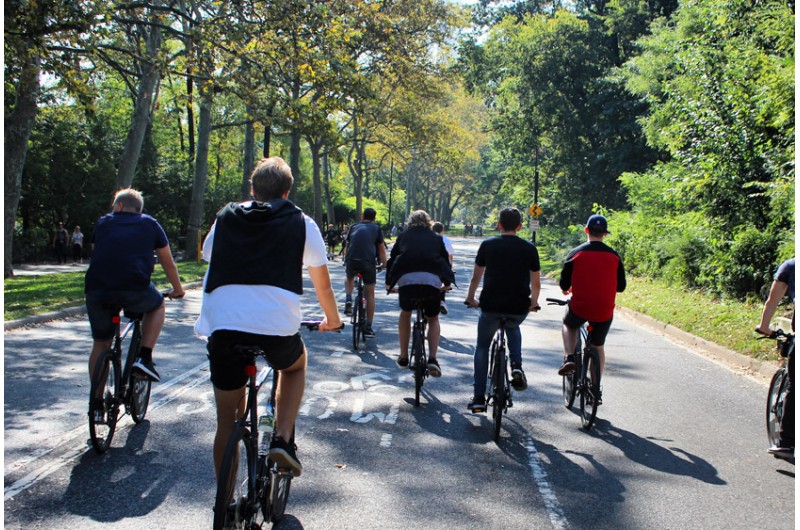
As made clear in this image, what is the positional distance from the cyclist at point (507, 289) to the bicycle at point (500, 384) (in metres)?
0.08

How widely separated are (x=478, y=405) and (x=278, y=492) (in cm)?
293

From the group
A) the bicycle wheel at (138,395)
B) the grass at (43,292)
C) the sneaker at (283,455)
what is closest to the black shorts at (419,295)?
the bicycle wheel at (138,395)

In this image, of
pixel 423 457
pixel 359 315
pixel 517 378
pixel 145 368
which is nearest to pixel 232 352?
pixel 423 457

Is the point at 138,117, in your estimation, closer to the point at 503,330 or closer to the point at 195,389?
the point at 195,389

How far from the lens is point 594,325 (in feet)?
23.4

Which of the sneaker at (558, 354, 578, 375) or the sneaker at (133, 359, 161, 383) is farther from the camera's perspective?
the sneaker at (558, 354, 578, 375)

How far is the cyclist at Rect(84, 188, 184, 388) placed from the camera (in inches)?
229

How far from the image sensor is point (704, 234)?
698 inches

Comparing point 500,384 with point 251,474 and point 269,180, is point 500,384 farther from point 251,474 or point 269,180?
point 269,180

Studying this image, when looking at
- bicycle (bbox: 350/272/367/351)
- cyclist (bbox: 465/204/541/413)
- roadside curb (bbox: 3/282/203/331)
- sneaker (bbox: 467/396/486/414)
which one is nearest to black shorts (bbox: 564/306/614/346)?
cyclist (bbox: 465/204/541/413)

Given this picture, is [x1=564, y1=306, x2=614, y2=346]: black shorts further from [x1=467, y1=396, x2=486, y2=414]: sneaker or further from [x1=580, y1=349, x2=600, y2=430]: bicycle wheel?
[x1=467, y1=396, x2=486, y2=414]: sneaker

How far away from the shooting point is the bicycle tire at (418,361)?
7465mm

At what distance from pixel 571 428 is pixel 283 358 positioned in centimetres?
377

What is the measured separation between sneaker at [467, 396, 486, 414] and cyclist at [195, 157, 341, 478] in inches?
122
